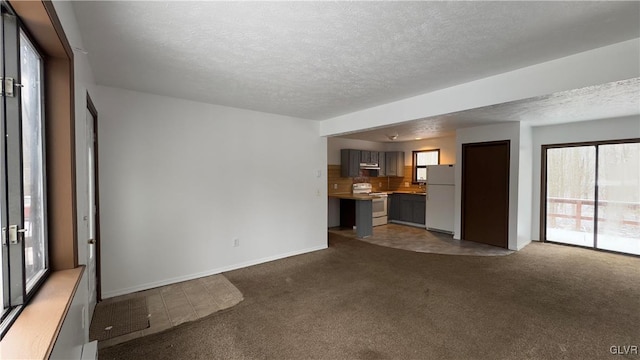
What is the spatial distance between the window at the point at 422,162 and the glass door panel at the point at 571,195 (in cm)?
255

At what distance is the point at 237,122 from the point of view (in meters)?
4.24

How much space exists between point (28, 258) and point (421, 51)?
2856mm

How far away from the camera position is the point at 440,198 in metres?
6.64

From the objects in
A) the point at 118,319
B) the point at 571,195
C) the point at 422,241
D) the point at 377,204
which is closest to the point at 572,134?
the point at 571,195

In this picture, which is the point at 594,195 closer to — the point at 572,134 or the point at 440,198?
the point at 572,134

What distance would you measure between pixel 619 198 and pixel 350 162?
16.7ft

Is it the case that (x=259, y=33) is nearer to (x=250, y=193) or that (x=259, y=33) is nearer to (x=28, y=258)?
(x=28, y=258)

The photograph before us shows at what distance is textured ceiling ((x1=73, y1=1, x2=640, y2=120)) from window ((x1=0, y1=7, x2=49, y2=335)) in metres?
0.65

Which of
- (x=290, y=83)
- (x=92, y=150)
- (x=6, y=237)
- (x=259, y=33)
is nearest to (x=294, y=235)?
(x=290, y=83)

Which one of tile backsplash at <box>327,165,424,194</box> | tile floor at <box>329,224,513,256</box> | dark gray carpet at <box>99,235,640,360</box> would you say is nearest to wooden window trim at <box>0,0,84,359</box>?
dark gray carpet at <box>99,235,640,360</box>

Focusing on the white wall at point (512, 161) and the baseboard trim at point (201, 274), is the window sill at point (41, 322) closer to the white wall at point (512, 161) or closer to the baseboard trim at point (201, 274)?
the baseboard trim at point (201, 274)

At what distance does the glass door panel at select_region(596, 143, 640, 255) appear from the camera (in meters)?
4.77

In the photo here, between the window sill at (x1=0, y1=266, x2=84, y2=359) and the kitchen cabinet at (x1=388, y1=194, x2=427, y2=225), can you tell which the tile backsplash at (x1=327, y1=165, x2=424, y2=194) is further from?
the window sill at (x1=0, y1=266, x2=84, y2=359)

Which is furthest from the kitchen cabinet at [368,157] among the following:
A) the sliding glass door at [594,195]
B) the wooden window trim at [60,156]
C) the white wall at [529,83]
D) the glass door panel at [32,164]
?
the glass door panel at [32,164]
